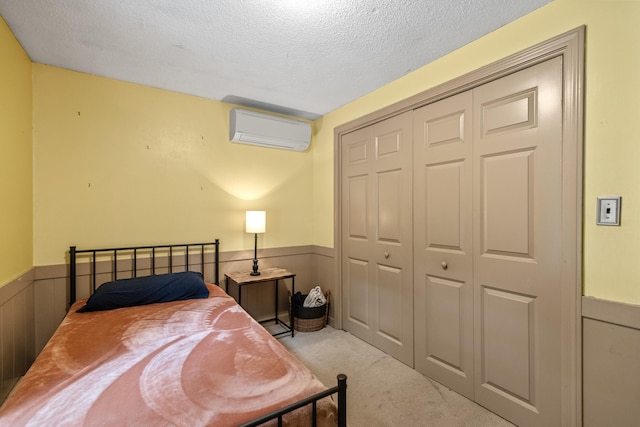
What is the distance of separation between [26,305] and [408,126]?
3.17 meters

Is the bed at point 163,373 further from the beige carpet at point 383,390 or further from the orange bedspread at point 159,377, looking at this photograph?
the beige carpet at point 383,390

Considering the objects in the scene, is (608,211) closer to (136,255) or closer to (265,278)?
(265,278)

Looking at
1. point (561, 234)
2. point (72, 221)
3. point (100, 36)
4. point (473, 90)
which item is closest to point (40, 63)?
point (100, 36)

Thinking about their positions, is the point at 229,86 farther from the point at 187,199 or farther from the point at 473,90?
the point at 473,90

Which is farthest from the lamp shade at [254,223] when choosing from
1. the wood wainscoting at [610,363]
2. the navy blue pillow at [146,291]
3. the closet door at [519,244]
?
the wood wainscoting at [610,363]

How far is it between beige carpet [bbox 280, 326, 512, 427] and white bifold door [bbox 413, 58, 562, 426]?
13cm

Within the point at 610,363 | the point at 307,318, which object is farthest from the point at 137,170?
the point at 610,363

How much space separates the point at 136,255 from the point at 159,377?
64.1 inches

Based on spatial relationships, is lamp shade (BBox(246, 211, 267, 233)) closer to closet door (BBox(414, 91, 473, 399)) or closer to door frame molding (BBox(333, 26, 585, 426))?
closet door (BBox(414, 91, 473, 399))

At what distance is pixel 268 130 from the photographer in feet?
9.95

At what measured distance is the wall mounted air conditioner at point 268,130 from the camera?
9.49 ft

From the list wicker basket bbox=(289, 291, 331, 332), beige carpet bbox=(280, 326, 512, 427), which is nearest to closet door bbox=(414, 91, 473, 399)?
beige carpet bbox=(280, 326, 512, 427)

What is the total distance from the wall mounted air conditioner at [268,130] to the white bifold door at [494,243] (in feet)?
4.55

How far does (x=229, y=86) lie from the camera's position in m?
2.59
